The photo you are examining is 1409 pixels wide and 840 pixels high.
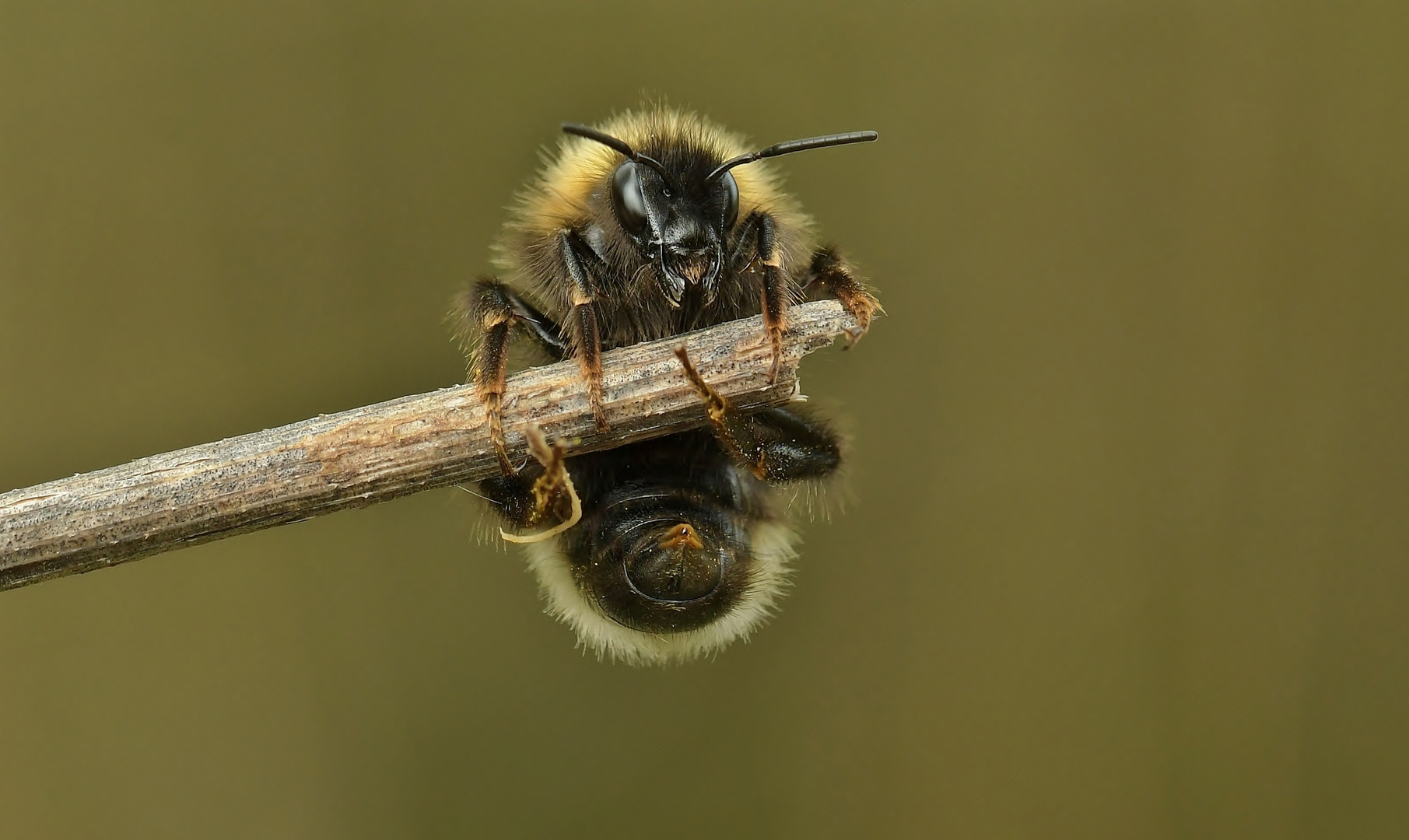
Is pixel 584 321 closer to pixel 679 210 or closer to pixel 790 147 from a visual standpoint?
pixel 679 210

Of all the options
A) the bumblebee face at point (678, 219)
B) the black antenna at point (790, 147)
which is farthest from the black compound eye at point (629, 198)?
the black antenna at point (790, 147)

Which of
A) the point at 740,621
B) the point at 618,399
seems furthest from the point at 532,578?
the point at 618,399

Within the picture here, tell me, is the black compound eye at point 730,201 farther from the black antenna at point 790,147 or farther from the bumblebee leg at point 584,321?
the bumblebee leg at point 584,321

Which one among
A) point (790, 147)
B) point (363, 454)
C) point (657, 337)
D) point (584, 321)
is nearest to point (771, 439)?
point (657, 337)

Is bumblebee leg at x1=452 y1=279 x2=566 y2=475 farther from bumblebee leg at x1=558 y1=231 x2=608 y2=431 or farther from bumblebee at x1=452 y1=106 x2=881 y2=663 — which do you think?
bumblebee leg at x1=558 y1=231 x2=608 y2=431

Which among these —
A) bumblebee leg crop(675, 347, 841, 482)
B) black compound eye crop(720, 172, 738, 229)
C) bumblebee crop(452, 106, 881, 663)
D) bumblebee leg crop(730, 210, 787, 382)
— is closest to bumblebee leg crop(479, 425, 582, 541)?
bumblebee crop(452, 106, 881, 663)
